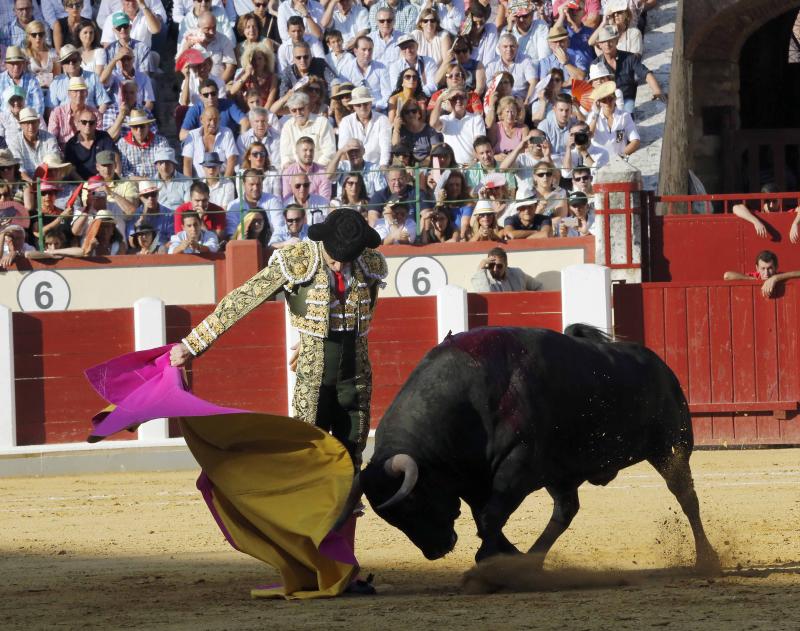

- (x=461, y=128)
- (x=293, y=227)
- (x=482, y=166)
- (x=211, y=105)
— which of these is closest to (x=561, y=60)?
(x=461, y=128)

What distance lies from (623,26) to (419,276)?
9.15ft

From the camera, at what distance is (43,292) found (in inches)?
422

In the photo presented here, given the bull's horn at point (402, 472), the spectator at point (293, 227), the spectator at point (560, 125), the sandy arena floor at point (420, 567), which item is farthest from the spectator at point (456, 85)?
the bull's horn at point (402, 472)

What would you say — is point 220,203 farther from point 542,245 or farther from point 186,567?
point 186,567

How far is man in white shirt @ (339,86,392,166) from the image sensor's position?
10914mm

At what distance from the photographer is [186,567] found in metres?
5.45

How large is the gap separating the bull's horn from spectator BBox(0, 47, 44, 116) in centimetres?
781

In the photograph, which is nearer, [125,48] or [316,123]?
[316,123]

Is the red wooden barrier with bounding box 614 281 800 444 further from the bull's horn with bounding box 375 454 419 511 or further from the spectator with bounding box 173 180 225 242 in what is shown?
the bull's horn with bounding box 375 454 419 511

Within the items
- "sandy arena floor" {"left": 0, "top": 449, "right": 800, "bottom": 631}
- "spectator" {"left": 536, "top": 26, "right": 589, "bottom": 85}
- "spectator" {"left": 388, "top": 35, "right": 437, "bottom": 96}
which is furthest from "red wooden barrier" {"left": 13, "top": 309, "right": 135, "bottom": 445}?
"spectator" {"left": 536, "top": 26, "right": 589, "bottom": 85}

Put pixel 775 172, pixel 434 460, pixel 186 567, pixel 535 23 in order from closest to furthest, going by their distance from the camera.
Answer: pixel 434 460 < pixel 186 567 < pixel 535 23 < pixel 775 172

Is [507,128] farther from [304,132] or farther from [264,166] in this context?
[264,166]

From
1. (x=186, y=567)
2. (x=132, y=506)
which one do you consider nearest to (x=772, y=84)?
(x=132, y=506)

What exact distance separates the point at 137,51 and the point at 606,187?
4.28 metres
